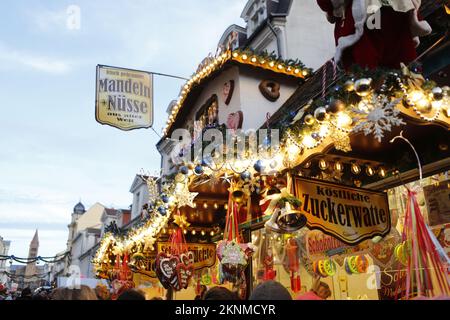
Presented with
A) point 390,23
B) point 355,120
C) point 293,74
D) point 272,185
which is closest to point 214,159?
point 272,185

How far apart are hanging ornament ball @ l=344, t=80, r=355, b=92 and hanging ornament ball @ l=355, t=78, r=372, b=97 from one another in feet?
0.20

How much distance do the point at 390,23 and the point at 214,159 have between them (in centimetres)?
311

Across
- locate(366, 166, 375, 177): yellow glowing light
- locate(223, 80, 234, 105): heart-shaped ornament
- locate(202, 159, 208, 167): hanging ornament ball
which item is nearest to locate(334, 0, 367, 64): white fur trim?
locate(366, 166, 375, 177): yellow glowing light

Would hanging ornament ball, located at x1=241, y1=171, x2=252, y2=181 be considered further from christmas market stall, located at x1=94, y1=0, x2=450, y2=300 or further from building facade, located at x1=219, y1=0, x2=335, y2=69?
building facade, located at x1=219, y1=0, x2=335, y2=69

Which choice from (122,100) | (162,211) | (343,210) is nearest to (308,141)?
(343,210)

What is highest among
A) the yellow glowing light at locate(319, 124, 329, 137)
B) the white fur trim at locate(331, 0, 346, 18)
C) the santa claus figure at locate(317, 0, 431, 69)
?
the white fur trim at locate(331, 0, 346, 18)

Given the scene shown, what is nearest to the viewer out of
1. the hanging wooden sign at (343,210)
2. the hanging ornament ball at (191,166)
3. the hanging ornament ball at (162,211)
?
the hanging wooden sign at (343,210)

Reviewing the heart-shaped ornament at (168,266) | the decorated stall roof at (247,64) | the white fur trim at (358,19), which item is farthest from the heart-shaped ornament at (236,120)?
the white fur trim at (358,19)

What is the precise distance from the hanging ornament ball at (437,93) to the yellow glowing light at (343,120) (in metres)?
0.84

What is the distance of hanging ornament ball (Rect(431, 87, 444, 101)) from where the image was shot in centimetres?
384

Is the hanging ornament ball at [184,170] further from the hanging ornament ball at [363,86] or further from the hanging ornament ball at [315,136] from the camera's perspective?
the hanging ornament ball at [363,86]

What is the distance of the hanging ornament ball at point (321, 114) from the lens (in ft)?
13.5

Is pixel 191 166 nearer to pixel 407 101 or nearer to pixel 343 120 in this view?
pixel 343 120
